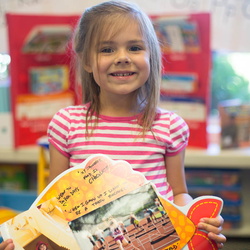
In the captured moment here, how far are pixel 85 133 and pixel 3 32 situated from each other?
1.26 metres

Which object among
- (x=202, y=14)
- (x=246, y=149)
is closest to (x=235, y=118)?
(x=246, y=149)

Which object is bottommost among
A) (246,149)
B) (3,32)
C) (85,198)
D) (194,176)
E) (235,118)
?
(194,176)

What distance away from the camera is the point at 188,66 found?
177 cm

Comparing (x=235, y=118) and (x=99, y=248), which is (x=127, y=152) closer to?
(x=99, y=248)

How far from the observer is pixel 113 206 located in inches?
34.9

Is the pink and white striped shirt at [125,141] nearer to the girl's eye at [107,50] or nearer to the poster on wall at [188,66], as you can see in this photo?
the girl's eye at [107,50]

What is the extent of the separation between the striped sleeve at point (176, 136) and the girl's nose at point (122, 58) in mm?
198

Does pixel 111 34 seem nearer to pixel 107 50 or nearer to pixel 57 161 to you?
pixel 107 50

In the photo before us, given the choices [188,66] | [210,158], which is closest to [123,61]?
[188,66]

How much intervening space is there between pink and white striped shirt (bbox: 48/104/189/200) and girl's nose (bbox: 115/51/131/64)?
0.48 feet

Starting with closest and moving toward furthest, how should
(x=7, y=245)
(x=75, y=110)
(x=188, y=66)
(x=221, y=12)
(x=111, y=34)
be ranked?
(x=7, y=245)
(x=111, y=34)
(x=75, y=110)
(x=188, y=66)
(x=221, y=12)

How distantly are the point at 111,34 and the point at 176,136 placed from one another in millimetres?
292

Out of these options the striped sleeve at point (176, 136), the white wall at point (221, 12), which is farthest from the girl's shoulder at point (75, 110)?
the white wall at point (221, 12)

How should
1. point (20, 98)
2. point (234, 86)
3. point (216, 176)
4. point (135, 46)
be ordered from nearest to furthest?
point (135, 46)
point (20, 98)
point (216, 176)
point (234, 86)
